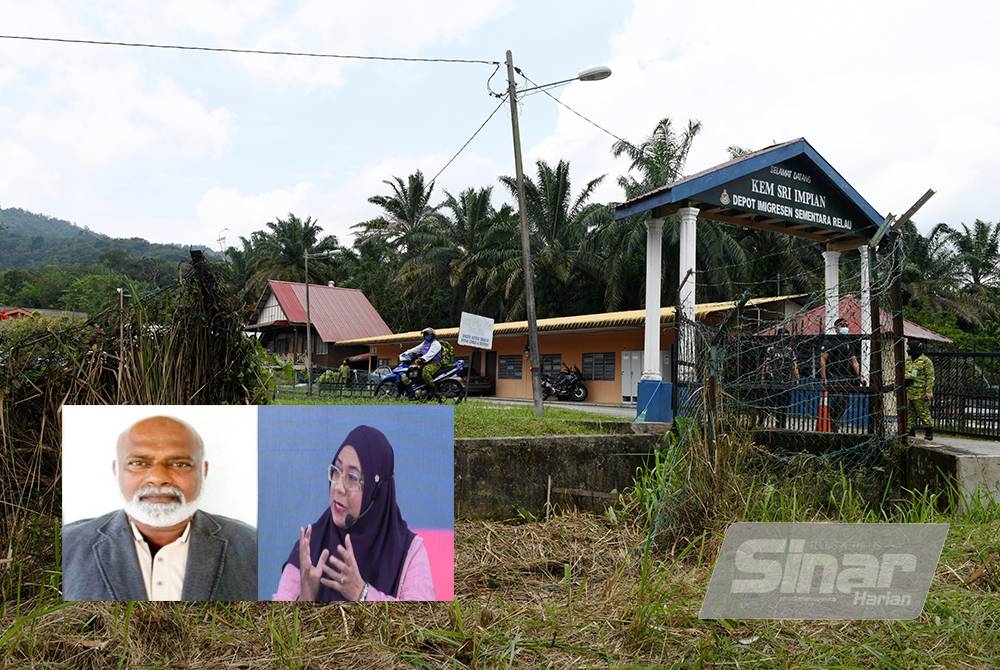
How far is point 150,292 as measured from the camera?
13.7ft

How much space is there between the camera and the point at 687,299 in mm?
8992

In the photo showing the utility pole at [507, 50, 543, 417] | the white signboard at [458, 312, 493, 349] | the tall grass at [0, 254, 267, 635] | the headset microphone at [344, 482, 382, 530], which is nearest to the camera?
the headset microphone at [344, 482, 382, 530]

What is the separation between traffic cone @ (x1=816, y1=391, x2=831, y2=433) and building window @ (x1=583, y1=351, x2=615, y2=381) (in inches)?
601

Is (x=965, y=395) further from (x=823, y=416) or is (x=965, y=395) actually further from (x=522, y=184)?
(x=522, y=184)

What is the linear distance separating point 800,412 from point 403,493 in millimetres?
5814

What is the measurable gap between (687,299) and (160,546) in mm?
7101

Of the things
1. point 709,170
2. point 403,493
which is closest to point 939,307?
point 709,170

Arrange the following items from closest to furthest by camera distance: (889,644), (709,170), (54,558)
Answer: (889,644) → (54,558) → (709,170)

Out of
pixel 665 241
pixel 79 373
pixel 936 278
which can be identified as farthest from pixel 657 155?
pixel 79 373

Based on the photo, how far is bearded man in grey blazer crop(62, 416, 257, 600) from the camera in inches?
115

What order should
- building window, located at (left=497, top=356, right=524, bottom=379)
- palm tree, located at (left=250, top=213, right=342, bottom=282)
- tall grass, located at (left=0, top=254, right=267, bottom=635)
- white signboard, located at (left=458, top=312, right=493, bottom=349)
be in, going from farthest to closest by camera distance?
palm tree, located at (left=250, top=213, right=342, bottom=282)
building window, located at (left=497, top=356, right=524, bottom=379)
white signboard, located at (left=458, top=312, right=493, bottom=349)
tall grass, located at (left=0, top=254, right=267, bottom=635)

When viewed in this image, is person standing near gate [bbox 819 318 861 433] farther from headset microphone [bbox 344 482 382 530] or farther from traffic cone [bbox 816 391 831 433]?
headset microphone [bbox 344 482 382 530]

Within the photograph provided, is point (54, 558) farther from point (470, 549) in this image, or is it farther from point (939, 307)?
point (939, 307)

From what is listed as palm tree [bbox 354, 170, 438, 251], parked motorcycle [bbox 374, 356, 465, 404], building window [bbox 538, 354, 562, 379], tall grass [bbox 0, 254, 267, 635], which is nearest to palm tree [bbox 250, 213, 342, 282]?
palm tree [bbox 354, 170, 438, 251]
